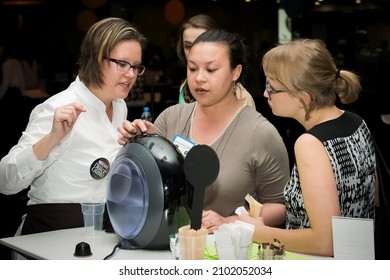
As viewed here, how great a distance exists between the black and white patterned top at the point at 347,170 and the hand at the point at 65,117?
72 centimetres

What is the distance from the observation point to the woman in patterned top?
1703mm

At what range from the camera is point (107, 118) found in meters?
2.29

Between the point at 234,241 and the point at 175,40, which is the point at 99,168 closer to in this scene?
the point at 234,241

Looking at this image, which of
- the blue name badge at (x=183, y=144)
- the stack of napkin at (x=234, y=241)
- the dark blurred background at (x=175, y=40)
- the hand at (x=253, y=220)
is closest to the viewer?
the stack of napkin at (x=234, y=241)

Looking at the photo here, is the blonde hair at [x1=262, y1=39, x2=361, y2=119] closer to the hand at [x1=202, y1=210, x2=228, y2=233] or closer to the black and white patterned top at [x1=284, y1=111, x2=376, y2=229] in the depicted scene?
the black and white patterned top at [x1=284, y1=111, x2=376, y2=229]

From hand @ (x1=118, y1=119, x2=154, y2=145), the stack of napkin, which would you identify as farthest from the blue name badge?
the stack of napkin

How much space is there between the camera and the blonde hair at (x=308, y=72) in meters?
1.83

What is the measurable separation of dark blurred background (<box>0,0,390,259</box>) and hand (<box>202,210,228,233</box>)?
0.57m

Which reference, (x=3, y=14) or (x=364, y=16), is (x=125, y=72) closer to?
(x=364, y=16)

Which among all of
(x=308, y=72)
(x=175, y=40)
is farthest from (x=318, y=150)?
(x=175, y=40)

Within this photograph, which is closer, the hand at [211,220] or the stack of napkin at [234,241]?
the stack of napkin at [234,241]

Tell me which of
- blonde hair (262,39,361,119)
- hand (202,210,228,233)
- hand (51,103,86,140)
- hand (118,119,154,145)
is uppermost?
blonde hair (262,39,361,119)

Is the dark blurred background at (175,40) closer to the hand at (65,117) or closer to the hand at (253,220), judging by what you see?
the hand at (253,220)

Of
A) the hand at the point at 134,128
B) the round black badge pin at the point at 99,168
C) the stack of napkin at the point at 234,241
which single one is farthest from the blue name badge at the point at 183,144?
the stack of napkin at the point at 234,241
